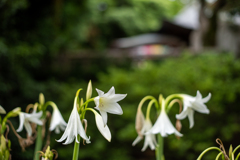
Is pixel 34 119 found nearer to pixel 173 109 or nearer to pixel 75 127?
pixel 75 127

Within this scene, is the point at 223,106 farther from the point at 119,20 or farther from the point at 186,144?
the point at 119,20

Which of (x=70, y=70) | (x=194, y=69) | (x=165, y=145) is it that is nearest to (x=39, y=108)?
(x=165, y=145)

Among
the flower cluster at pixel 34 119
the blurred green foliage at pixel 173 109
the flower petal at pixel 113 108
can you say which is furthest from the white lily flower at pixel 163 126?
the blurred green foliage at pixel 173 109

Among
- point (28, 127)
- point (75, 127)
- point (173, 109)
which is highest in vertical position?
point (173, 109)

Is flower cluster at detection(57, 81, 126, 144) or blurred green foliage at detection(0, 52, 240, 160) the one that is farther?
blurred green foliage at detection(0, 52, 240, 160)

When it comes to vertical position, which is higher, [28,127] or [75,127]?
[28,127]

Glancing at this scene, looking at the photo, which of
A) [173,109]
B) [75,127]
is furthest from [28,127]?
[173,109]

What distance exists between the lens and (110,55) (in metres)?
9.67

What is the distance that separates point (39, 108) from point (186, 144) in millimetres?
2681

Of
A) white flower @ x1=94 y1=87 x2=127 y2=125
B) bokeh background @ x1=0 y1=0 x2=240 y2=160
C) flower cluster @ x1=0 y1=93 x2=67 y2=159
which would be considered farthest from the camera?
bokeh background @ x1=0 y1=0 x2=240 y2=160

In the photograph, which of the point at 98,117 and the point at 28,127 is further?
the point at 28,127

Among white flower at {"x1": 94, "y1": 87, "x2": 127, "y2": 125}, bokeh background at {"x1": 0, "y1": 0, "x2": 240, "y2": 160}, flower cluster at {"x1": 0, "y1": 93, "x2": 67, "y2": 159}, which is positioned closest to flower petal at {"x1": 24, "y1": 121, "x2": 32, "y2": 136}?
flower cluster at {"x1": 0, "y1": 93, "x2": 67, "y2": 159}

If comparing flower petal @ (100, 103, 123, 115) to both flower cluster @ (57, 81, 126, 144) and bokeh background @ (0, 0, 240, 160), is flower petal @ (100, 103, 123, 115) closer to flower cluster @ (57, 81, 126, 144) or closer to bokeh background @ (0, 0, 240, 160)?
flower cluster @ (57, 81, 126, 144)

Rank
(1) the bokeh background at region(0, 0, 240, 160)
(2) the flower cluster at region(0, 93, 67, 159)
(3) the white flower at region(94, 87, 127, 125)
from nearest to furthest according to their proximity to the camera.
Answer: (3) the white flower at region(94, 87, 127, 125) → (2) the flower cluster at region(0, 93, 67, 159) → (1) the bokeh background at region(0, 0, 240, 160)
